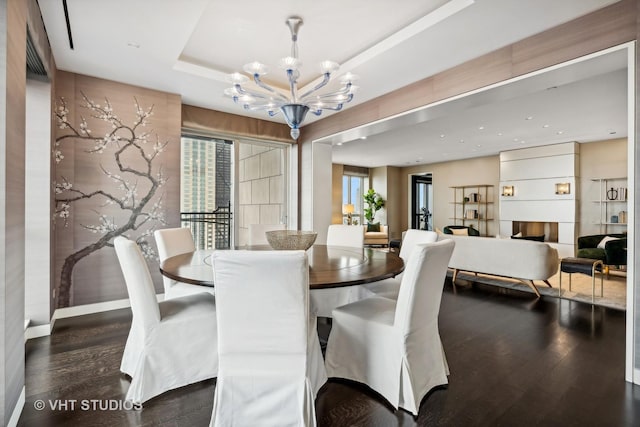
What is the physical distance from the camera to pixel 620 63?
243 cm

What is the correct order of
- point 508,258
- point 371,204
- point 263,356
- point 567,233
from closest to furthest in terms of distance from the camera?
point 263,356
point 508,258
point 567,233
point 371,204

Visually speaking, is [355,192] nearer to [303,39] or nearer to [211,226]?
[211,226]

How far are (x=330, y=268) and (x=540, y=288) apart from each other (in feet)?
13.3

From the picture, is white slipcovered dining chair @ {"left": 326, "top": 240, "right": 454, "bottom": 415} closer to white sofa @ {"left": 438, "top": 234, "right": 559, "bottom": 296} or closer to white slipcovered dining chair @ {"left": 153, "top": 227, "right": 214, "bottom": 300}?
white slipcovered dining chair @ {"left": 153, "top": 227, "right": 214, "bottom": 300}

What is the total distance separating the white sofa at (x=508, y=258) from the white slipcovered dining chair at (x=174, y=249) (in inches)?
156

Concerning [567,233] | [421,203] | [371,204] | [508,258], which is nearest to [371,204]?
[371,204]

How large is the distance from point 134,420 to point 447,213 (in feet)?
32.9

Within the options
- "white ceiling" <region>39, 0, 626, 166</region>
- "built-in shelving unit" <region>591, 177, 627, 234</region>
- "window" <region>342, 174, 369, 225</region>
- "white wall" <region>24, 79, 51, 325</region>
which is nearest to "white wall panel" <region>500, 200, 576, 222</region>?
"built-in shelving unit" <region>591, 177, 627, 234</region>

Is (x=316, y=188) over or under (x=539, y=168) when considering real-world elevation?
under

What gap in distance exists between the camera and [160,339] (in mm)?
1953

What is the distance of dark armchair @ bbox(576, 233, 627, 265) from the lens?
17.4ft

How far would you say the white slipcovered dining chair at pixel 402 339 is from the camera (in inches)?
72.3

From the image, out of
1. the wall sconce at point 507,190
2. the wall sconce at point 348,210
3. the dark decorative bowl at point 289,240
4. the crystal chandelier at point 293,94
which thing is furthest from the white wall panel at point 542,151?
the dark decorative bowl at point 289,240

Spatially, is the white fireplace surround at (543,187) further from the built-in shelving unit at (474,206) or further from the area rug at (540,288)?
the area rug at (540,288)
